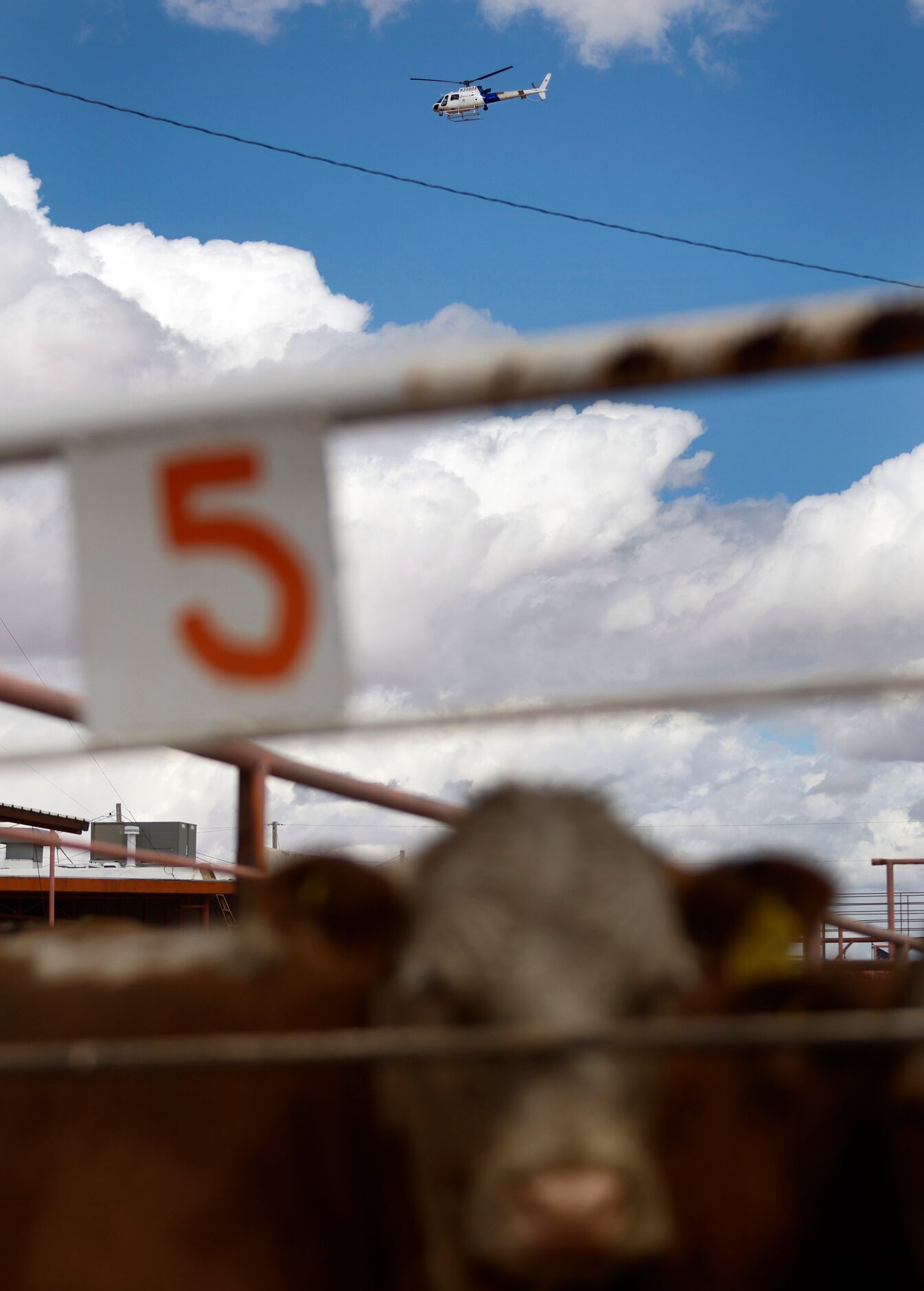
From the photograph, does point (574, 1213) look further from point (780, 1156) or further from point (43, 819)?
point (43, 819)

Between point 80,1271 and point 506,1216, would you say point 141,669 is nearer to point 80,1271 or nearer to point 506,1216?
point 506,1216

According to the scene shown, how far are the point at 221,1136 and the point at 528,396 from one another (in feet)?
4.09

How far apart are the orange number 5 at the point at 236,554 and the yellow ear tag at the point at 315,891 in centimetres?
71

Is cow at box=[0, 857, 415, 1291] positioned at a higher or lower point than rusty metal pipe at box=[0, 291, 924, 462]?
lower

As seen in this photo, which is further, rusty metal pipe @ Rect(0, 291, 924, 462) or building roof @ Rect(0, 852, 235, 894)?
building roof @ Rect(0, 852, 235, 894)

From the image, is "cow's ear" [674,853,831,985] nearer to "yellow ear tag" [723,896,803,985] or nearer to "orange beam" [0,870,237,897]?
"yellow ear tag" [723,896,803,985]

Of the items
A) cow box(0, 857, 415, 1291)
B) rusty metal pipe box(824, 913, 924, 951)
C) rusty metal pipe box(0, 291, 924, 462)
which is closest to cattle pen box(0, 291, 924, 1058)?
rusty metal pipe box(0, 291, 924, 462)

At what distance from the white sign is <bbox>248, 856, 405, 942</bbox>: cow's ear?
678 millimetres

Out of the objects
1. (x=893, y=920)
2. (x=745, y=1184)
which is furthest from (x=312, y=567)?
(x=893, y=920)

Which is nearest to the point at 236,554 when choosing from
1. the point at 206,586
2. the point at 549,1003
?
the point at 206,586

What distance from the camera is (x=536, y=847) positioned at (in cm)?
186

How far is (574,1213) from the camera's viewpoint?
138 centimetres

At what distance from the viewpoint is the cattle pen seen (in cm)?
118

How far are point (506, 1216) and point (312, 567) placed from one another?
79 cm
